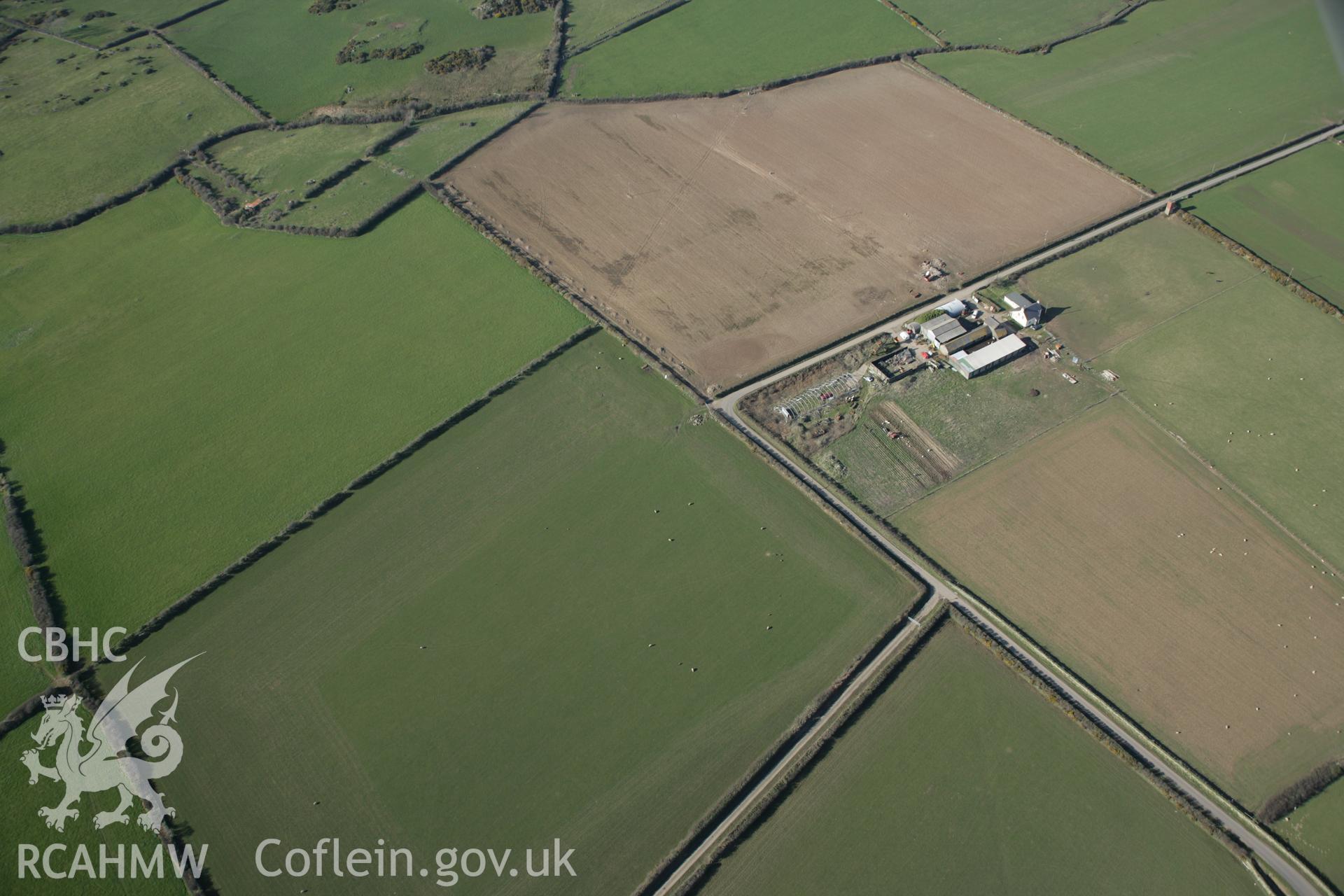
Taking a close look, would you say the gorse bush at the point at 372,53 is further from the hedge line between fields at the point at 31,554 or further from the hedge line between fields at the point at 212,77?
the hedge line between fields at the point at 31,554

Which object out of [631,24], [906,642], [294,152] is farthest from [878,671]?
[631,24]

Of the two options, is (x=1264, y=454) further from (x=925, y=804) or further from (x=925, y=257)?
(x=925, y=804)

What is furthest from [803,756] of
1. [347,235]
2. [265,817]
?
[347,235]

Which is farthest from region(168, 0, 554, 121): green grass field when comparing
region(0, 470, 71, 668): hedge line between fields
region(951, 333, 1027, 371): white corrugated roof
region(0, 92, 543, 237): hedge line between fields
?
region(951, 333, 1027, 371): white corrugated roof

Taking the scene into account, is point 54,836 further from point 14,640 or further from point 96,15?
point 96,15

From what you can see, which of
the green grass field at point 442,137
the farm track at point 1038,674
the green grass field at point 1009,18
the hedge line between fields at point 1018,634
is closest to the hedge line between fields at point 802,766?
the farm track at point 1038,674

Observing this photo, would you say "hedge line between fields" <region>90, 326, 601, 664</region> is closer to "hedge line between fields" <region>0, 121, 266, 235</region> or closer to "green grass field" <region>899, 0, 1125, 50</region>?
"hedge line between fields" <region>0, 121, 266, 235</region>
